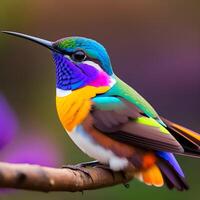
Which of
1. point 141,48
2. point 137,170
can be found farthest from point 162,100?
point 137,170

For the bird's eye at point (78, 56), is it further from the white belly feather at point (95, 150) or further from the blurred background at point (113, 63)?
the blurred background at point (113, 63)

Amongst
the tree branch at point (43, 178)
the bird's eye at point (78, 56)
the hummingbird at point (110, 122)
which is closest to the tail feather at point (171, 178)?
the hummingbird at point (110, 122)

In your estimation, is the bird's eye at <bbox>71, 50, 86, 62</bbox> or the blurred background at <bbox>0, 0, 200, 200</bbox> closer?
the bird's eye at <bbox>71, 50, 86, 62</bbox>

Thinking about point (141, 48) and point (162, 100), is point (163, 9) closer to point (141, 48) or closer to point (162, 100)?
point (141, 48)

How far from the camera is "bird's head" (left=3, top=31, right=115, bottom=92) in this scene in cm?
155

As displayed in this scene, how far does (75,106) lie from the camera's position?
1.55m

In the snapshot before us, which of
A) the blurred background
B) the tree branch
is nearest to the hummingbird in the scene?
the tree branch

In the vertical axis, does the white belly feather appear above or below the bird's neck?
below

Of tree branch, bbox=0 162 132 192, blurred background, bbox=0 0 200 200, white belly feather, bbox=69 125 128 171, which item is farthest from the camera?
blurred background, bbox=0 0 200 200

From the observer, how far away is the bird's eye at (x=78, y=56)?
1.58 m

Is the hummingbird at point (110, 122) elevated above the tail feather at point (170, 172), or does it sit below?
above

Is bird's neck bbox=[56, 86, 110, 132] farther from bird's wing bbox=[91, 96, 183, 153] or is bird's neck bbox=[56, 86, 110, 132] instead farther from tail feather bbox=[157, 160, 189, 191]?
tail feather bbox=[157, 160, 189, 191]

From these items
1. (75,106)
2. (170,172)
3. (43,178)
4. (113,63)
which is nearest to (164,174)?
(170,172)

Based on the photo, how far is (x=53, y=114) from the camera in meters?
2.98
